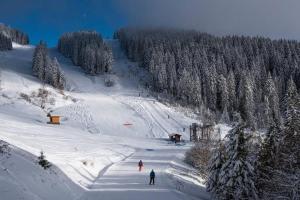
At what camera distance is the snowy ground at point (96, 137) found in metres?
30.9

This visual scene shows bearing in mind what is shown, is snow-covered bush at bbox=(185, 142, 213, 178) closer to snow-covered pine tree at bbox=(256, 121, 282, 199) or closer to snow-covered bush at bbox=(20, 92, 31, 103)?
snow-covered pine tree at bbox=(256, 121, 282, 199)

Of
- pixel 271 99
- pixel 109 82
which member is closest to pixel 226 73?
pixel 271 99

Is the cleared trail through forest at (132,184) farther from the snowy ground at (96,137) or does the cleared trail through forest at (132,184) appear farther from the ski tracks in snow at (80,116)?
the ski tracks in snow at (80,116)

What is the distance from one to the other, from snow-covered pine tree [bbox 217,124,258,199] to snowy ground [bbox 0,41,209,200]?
11.9ft

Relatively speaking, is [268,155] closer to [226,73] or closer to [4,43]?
[226,73]

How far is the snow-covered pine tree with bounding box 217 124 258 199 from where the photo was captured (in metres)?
30.1

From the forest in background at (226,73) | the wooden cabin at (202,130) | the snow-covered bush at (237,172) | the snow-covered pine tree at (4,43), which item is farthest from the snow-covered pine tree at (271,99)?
the snow-covered pine tree at (4,43)

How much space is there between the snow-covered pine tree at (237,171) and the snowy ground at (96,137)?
11.9 feet

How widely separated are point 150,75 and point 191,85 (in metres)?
33.8

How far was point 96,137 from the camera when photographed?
7419 centimetres

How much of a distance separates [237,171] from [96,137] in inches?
1834

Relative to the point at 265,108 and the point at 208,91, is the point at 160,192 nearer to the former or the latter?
the point at 265,108

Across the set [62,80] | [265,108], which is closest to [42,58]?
[62,80]

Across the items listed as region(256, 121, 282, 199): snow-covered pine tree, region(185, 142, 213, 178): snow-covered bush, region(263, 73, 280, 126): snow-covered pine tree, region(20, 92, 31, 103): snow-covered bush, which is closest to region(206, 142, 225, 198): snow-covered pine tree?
region(256, 121, 282, 199): snow-covered pine tree
